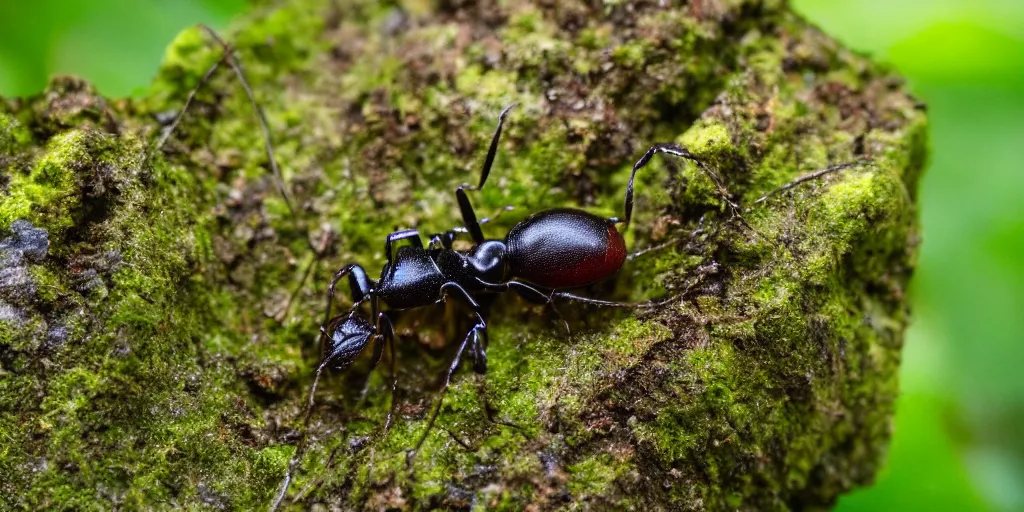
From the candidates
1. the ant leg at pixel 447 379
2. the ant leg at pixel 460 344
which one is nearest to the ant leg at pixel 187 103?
the ant leg at pixel 460 344

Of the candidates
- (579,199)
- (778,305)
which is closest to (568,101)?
(579,199)

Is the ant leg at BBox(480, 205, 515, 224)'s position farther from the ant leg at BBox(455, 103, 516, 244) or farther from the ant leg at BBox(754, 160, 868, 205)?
the ant leg at BBox(754, 160, 868, 205)

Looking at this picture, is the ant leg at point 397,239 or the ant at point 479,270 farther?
the ant leg at point 397,239

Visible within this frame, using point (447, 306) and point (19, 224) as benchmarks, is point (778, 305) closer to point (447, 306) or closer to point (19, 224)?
point (447, 306)

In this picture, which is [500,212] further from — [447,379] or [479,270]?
[447,379]

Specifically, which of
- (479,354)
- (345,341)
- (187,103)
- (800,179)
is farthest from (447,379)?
(187,103)

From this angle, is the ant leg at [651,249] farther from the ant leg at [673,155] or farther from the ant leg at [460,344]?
the ant leg at [460,344]
